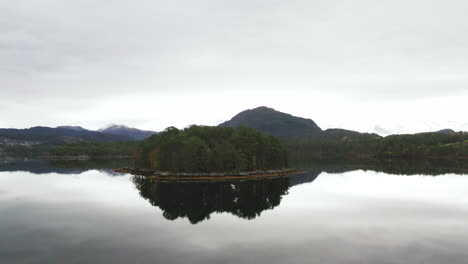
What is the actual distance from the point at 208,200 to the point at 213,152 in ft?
191

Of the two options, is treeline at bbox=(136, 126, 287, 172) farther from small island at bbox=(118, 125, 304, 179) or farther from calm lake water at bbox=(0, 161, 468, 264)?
calm lake water at bbox=(0, 161, 468, 264)

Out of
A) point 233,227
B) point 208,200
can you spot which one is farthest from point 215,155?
point 233,227

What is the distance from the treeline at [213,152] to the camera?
122875 millimetres

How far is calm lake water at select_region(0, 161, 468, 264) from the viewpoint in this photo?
33938 mm

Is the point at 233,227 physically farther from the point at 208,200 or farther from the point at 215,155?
the point at 215,155

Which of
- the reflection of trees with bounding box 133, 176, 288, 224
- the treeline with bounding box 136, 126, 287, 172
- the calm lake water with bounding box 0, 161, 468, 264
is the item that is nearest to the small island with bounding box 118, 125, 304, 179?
the treeline with bounding box 136, 126, 287, 172

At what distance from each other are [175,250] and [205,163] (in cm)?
8785

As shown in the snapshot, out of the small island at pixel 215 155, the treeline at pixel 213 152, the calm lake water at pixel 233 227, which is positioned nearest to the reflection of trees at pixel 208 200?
the calm lake water at pixel 233 227

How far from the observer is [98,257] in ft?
108

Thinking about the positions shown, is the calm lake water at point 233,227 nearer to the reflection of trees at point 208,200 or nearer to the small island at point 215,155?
the reflection of trees at point 208,200

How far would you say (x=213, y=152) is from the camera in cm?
12656

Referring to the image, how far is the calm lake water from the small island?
136ft

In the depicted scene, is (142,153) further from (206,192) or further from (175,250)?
(175,250)

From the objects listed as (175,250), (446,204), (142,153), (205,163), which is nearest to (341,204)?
(446,204)
